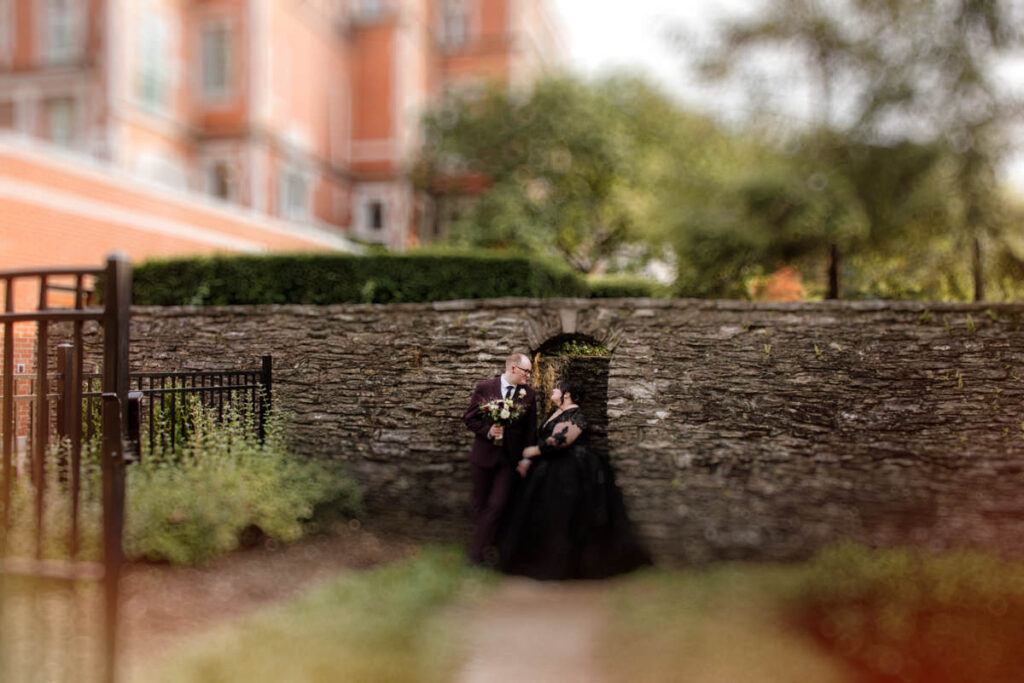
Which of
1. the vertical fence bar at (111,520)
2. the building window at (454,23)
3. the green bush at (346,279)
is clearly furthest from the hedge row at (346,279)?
the building window at (454,23)

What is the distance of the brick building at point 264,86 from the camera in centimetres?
1650

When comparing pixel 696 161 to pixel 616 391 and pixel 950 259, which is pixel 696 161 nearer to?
pixel 950 259

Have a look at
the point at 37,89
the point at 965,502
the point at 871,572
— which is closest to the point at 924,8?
the point at 965,502

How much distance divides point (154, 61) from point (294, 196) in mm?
4556

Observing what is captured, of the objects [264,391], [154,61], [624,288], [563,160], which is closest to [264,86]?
[154,61]

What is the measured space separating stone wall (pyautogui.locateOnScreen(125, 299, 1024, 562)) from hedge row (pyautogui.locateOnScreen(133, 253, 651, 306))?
4.34 feet

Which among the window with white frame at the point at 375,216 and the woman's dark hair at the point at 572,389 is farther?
the window with white frame at the point at 375,216

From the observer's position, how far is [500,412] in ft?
17.4

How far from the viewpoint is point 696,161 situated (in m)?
8.34

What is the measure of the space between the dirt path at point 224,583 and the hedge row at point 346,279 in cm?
271

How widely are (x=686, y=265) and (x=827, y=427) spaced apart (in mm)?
2367

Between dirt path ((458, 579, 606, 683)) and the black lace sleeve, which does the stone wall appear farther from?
dirt path ((458, 579, 606, 683))

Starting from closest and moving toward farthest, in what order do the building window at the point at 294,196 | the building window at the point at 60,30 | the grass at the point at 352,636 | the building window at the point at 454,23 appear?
the grass at the point at 352,636, the building window at the point at 60,30, the building window at the point at 294,196, the building window at the point at 454,23

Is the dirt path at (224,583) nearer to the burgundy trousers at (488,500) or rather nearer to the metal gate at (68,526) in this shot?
the metal gate at (68,526)
